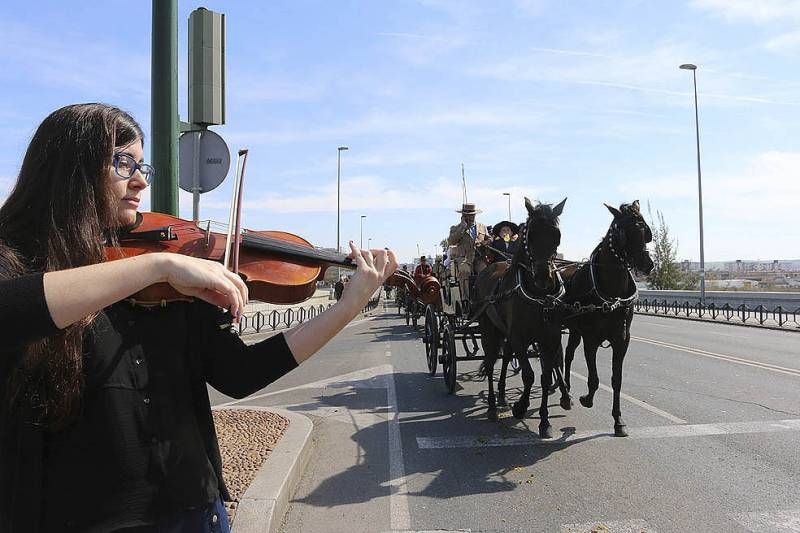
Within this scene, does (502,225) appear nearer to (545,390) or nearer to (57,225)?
(545,390)

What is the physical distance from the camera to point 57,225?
151 centimetres

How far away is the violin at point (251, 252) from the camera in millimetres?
2047

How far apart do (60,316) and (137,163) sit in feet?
2.06

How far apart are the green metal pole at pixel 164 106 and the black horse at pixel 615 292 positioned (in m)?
4.61

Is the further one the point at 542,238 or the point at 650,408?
the point at 650,408

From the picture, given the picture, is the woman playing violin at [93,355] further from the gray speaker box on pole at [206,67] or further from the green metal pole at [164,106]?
the gray speaker box on pole at [206,67]

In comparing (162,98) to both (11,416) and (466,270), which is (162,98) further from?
→ (466,270)

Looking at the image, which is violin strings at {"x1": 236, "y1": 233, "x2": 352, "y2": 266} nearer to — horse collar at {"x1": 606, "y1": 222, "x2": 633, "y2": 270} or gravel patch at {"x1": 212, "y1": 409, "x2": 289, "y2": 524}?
gravel patch at {"x1": 212, "y1": 409, "x2": 289, "y2": 524}

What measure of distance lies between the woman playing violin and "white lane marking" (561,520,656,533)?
3.42 m

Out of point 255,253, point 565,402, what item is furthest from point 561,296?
point 255,253

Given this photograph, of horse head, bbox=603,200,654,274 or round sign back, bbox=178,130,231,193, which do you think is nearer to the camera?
round sign back, bbox=178,130,231,193

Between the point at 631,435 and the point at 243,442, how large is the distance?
4.29 metres

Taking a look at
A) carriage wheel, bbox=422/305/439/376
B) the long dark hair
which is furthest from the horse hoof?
the long dark hair

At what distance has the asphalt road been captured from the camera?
4.65 meters
